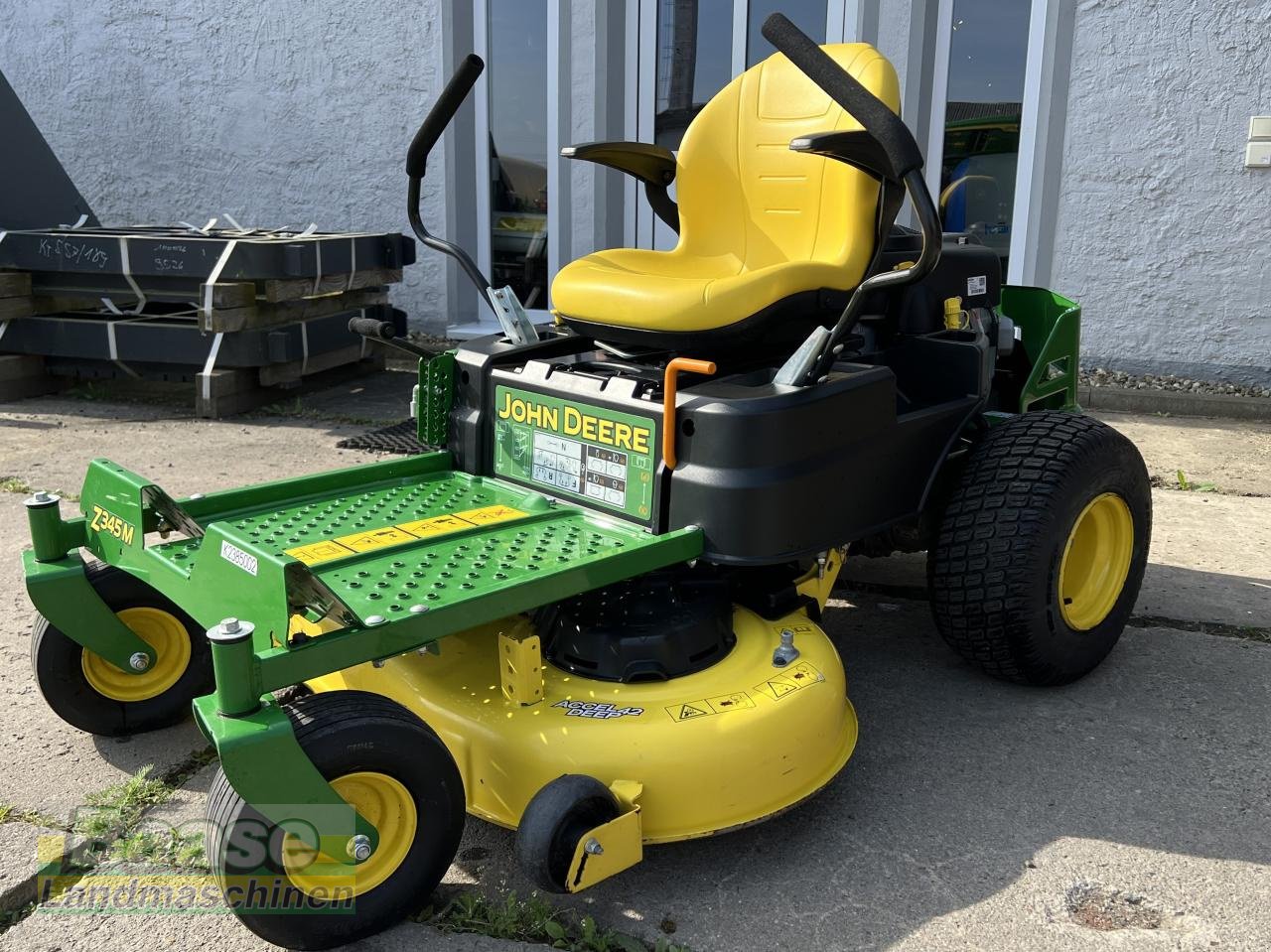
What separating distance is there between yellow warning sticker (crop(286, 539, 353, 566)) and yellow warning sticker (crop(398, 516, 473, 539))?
17 centimetres

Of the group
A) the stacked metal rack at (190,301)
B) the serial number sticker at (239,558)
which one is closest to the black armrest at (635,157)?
the serial number sticker at (239,558)

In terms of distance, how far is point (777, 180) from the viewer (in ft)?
10.1

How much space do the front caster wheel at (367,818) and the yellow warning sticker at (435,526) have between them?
0.56m

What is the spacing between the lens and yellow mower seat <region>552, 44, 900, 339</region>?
8.82 feet

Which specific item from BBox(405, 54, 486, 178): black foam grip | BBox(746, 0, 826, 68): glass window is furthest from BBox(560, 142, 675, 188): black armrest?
BBox(746, 0, 826, 68): glass window

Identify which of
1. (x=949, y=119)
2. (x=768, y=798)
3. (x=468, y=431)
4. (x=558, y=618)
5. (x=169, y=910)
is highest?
(x=949, y=119)

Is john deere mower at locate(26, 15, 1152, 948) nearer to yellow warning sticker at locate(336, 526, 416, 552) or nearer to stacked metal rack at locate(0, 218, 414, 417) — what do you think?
yellow warning sticker at locate(336, 526, 416, 552)

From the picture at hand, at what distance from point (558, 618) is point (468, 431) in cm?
72

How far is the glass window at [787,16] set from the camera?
6418mm

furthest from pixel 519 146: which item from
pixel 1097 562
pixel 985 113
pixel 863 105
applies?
pixel 863 105

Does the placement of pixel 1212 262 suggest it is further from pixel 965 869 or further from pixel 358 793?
pixel 358 793

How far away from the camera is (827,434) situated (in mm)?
2523

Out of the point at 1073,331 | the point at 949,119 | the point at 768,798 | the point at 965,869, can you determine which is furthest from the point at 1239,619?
the point at 949,119

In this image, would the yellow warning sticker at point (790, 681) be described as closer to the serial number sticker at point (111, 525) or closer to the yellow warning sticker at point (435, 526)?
the yellow warning sticker at point (435, 526)
